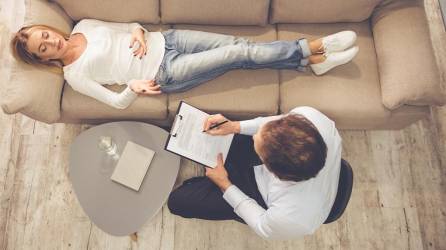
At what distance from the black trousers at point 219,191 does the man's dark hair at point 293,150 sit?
583mm

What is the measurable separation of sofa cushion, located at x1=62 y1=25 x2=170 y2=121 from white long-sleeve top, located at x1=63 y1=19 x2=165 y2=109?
0.18 ft

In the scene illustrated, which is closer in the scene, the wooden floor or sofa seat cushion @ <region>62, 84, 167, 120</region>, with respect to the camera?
sofa seat cushion @ <region>62, 84, 167, 120</region>

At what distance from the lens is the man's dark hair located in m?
1.24

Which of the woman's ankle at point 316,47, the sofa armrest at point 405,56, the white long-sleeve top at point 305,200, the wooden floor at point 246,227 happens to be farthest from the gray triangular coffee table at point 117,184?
the sofa armrest at point 405,56

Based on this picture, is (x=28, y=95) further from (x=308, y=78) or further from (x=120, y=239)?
(x=308, y=78)

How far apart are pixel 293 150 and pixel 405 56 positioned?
3.85 feet

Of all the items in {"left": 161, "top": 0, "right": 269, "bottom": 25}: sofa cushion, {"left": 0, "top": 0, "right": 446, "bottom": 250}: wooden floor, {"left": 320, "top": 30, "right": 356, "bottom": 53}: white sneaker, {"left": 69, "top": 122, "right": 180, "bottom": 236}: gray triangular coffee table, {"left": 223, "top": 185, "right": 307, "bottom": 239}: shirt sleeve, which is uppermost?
{"left": 161, "top": 0, "right": 269, "bottom": 25}: sofa cushion

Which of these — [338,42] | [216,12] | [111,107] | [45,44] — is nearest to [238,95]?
[216,12]

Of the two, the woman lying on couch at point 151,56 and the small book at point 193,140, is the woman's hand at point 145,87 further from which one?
the small book at point 193,140

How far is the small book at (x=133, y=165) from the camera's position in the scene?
75.9 inches

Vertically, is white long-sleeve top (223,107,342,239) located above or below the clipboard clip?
above

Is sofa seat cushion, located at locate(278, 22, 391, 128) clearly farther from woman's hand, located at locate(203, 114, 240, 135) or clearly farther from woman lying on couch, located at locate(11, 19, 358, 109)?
woman's hand, located at locate(203, 114, 240, 135)

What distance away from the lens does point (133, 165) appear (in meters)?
1.95

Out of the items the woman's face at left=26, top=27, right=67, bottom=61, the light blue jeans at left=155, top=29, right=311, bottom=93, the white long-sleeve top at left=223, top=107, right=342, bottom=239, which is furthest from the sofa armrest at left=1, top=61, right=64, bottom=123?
the white long-sleeve top at left=223, top=107, right=342, bottom=239
